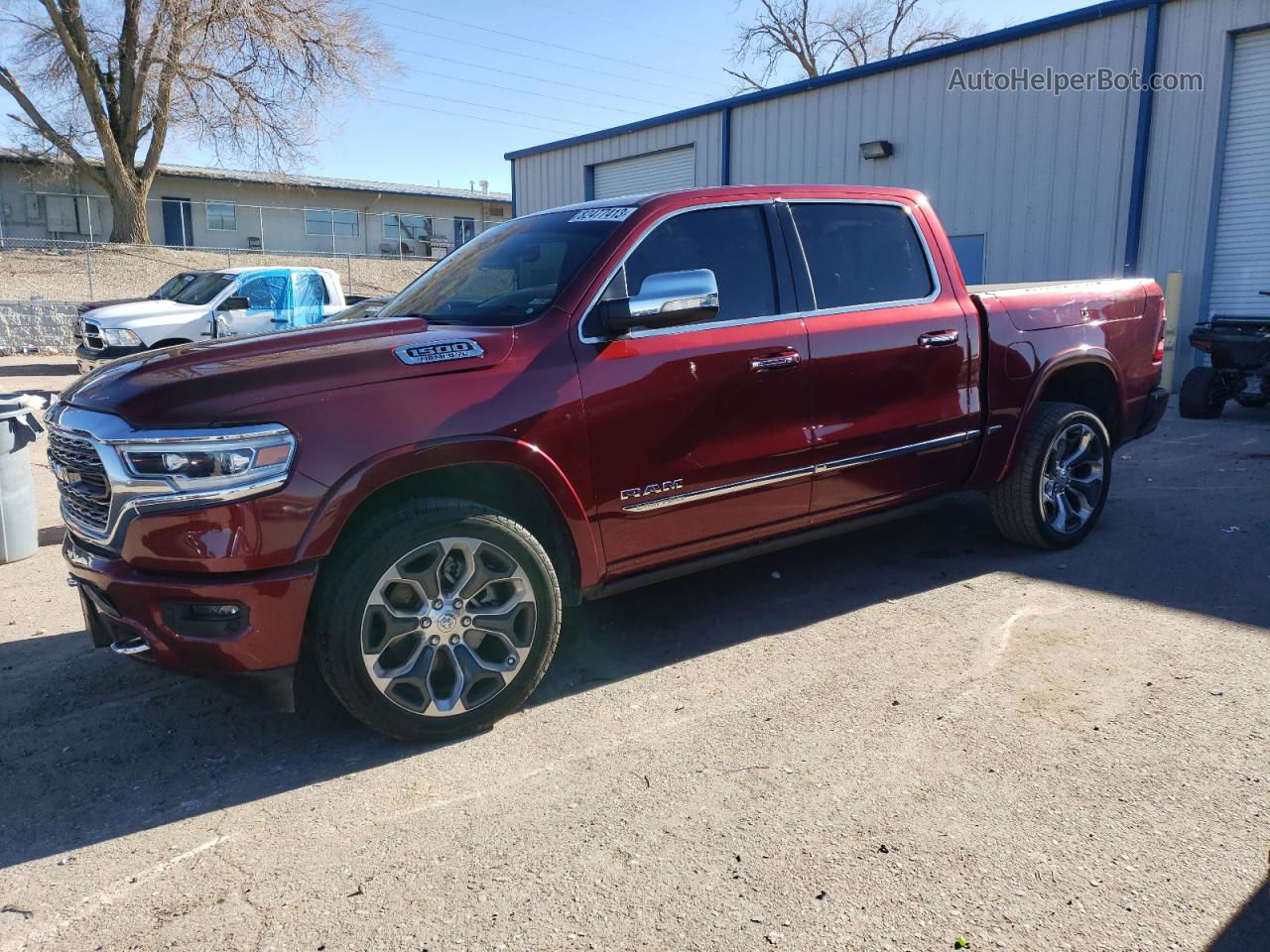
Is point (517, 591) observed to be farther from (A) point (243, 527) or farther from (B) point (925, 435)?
(B) point (925, 435)

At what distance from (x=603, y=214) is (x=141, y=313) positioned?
12.3 meters

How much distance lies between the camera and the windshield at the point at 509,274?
3910 millimetres

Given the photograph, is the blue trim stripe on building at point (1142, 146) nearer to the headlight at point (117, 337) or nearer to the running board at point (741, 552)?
the running board at point (741, 552)

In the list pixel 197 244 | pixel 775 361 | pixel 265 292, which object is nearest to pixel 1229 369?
pixel 775 361

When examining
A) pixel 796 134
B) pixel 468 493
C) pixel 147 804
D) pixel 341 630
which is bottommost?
pixel 147 804

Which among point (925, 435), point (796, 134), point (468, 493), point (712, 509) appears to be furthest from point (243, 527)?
point (796, 134)

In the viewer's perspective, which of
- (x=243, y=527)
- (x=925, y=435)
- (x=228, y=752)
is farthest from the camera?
(x=925, y=435)

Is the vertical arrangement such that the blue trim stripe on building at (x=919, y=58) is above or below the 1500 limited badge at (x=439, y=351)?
above

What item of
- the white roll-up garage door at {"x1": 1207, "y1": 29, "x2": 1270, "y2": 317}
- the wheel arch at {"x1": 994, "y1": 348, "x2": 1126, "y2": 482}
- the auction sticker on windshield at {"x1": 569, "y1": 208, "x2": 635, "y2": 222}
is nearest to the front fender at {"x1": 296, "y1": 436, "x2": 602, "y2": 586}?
the auction sticker on windshield at {"x1": 569, "y1": 208, "x2": 635, "y2": 222}

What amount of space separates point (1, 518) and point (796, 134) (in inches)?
575

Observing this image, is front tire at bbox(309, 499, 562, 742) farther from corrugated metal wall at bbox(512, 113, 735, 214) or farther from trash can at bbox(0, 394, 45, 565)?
corrugated metal wall at bbox(512, 113, 735, 214)

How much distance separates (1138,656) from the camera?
13.5ft

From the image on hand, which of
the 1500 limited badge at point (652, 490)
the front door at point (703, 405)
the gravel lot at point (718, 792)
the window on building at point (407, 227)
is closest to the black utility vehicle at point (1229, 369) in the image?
the gravel lot at point (718, 792)

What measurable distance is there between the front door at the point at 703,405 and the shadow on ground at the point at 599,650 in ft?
2.09
